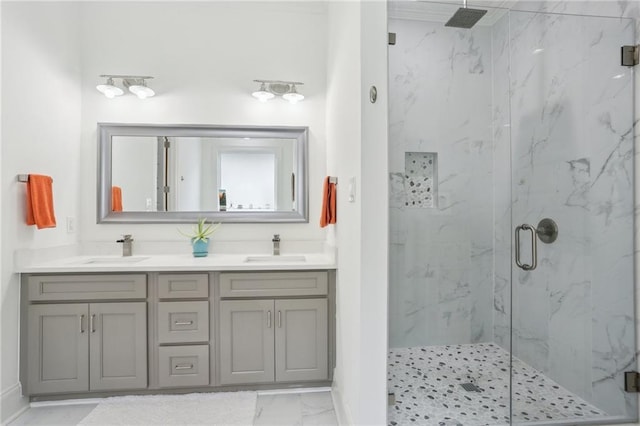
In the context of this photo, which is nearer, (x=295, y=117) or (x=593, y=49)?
(x=593, y=49)

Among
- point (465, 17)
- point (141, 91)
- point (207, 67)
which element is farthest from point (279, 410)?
point (465, 17)

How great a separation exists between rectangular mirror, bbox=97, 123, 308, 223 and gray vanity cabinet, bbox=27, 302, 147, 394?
795 mm

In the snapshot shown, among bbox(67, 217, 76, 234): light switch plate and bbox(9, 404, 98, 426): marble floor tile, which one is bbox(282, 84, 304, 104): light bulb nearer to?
bbox(67, 217, 76, 234): light switch plate

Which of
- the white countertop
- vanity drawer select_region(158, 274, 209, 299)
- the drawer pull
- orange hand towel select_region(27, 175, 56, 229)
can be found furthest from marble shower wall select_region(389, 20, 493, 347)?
orange hand towel select_region(27, 175, 56, 229)

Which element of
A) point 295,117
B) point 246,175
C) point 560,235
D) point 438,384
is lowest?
point 438,384

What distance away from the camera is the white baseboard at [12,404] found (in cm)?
180

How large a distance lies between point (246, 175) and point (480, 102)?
6.31 ft

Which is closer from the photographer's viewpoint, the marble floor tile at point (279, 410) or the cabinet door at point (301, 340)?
the marble floor tile at point (279, 410)

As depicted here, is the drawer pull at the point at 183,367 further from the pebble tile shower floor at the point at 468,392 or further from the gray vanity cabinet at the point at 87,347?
the pebble tile shower floor at the point at 468,392

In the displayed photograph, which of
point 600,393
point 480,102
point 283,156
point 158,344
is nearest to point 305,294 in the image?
point 158,344

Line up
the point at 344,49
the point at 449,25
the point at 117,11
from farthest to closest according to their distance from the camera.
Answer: the point at 117,11 < the point at 449,25 < the point at 344,49

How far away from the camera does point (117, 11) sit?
8.29 feet

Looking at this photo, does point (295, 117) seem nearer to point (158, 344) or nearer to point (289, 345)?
point (289, 345)

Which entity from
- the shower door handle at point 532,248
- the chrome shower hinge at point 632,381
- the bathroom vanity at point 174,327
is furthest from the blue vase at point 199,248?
the chrome shower hinge at point 632,381
